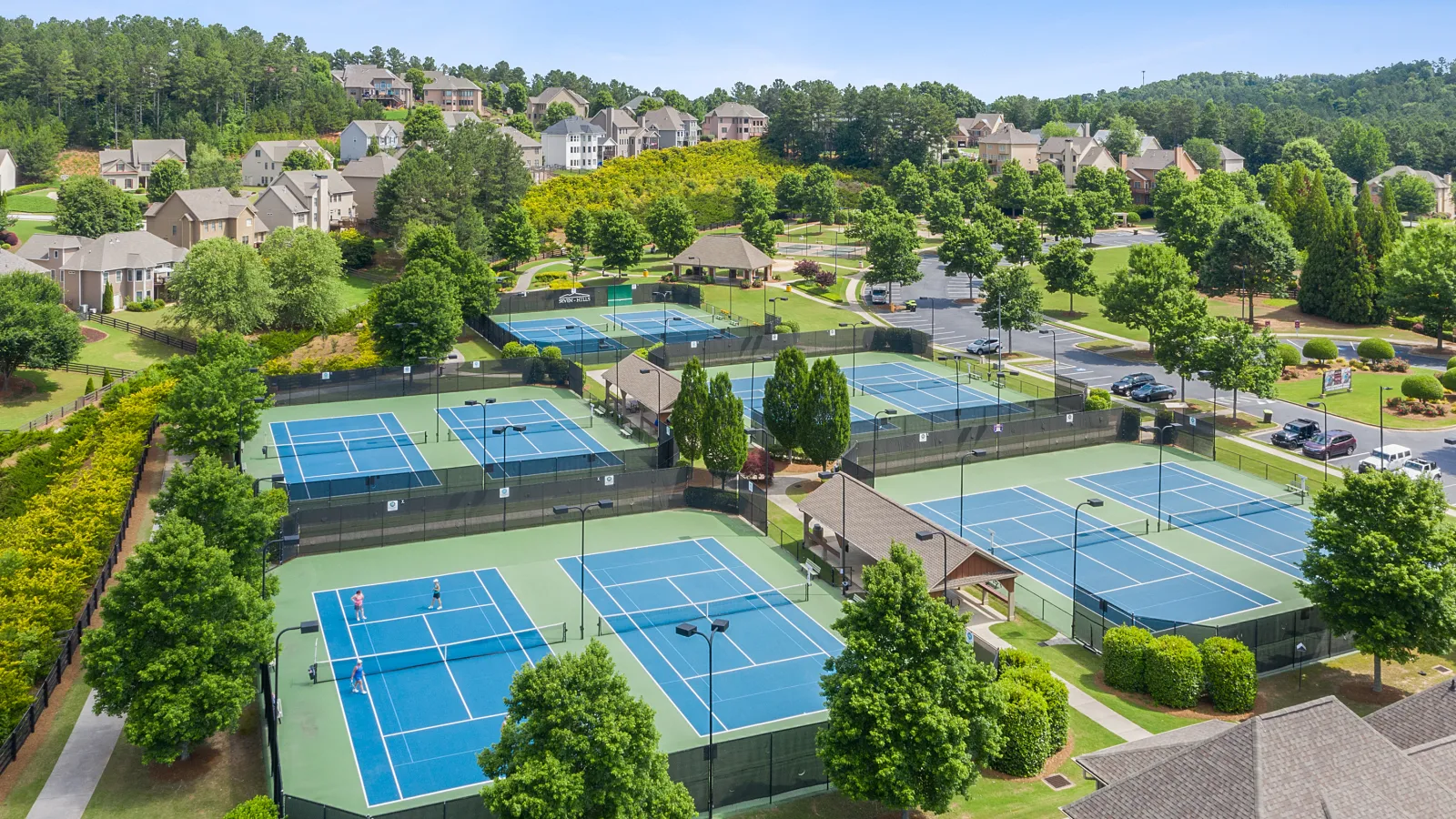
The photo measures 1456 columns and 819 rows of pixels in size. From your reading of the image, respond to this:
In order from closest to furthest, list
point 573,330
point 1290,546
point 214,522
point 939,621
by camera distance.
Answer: point 939,621, point 214,522, point 1290,546, point 573,330

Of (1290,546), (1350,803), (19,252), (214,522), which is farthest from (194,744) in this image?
(19,252)

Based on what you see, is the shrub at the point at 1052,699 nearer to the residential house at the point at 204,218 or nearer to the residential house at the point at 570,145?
the residential house at the point at 204,218

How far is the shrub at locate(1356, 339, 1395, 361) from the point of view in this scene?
78875 mm

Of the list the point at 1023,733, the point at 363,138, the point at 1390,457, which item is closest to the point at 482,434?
the point at 1023,733

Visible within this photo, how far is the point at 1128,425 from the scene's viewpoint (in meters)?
63.9

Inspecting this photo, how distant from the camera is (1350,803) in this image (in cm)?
2223

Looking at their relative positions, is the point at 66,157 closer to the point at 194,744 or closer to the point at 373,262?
the point at 373,262

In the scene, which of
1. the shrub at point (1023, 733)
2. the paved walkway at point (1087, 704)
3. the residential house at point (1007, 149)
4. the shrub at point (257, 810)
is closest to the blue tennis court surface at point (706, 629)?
the paved walkway at point (1087, 704)

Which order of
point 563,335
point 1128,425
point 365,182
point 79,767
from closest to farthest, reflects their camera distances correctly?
point 79,767, point 1128,425, point 563,335, point 365,182

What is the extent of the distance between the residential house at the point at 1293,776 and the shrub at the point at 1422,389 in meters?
51.0

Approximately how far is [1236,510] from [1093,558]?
9.71 meters

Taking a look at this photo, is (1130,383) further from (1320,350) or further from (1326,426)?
(1320,350)

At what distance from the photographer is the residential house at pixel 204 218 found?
111m

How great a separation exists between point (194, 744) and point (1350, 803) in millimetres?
27888
